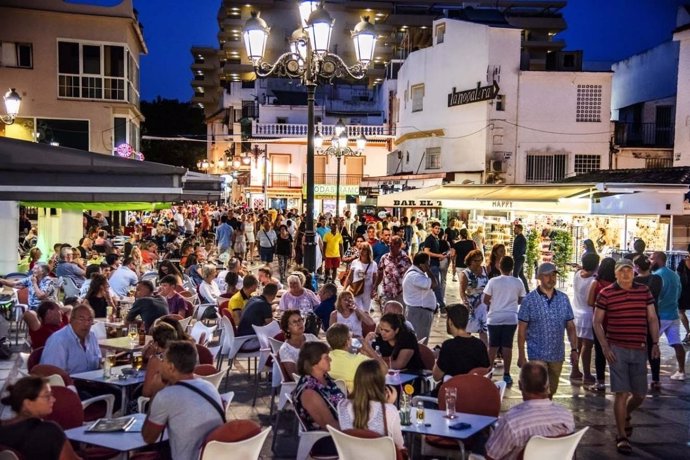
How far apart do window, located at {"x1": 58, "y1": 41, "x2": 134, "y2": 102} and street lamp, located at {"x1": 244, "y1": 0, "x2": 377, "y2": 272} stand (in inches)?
703

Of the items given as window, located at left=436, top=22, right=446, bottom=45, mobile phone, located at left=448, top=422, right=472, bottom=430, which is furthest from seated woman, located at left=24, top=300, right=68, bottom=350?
window, located at left=436, top=22, right=446, bottom=45

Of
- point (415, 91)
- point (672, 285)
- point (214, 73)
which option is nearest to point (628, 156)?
point (415, 91)

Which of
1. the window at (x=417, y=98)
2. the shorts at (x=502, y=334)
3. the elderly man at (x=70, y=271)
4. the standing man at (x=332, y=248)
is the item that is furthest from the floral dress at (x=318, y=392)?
the window at (x=417, y=98)

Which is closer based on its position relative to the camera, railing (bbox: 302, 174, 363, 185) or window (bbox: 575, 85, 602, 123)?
window (bbox: 575, 85, 602, 123)

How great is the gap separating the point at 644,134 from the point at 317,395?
97.6ft

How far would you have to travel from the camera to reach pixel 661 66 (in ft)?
105

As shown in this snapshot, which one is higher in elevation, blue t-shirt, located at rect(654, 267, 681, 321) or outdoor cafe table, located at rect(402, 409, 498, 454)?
blue t-shirt, located at rect(654, 267, 681, 321)

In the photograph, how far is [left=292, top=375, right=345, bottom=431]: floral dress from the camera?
5469 millimetres

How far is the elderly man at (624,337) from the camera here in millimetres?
6953

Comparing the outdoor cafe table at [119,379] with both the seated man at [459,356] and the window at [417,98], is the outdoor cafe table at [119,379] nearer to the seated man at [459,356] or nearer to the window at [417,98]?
the seated man at [459,356]

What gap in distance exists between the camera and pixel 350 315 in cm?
877

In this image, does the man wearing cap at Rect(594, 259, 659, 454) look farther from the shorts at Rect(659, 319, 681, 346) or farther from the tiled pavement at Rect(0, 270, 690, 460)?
the shorts at Rect(659, 319, 681, 346)

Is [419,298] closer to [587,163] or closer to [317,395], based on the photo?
[317,395]

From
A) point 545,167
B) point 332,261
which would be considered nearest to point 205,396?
point 332,261
